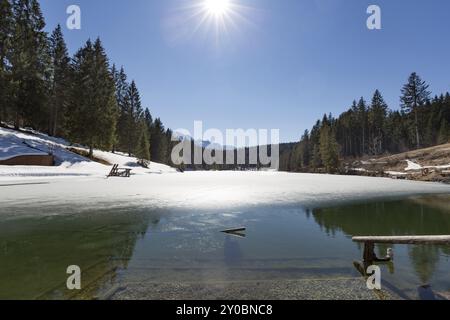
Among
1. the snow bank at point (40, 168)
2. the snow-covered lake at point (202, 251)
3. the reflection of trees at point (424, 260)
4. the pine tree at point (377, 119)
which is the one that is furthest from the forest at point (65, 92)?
the reflection of trees at point (424, 260)

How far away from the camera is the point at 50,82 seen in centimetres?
5728

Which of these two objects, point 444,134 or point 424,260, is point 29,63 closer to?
point 424,260

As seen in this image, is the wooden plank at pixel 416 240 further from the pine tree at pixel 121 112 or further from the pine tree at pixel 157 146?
the pine tree at pixel 157 146

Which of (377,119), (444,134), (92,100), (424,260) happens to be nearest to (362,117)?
(377,119)

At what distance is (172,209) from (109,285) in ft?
29.8

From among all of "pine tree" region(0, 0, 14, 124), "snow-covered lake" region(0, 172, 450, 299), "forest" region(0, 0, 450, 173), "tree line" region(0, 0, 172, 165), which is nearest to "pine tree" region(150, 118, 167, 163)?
"forest" region(0, 0, 450, 173)

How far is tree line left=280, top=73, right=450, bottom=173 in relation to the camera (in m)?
82.9

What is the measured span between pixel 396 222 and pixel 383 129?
10788 cm

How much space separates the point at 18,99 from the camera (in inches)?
1783

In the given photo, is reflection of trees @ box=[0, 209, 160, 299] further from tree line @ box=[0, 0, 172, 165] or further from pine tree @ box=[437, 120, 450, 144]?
pine tree @ box=[437, 120, 450, 144]

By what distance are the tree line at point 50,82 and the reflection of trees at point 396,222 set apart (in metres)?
42.8

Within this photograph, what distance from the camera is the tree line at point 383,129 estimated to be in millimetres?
82938
